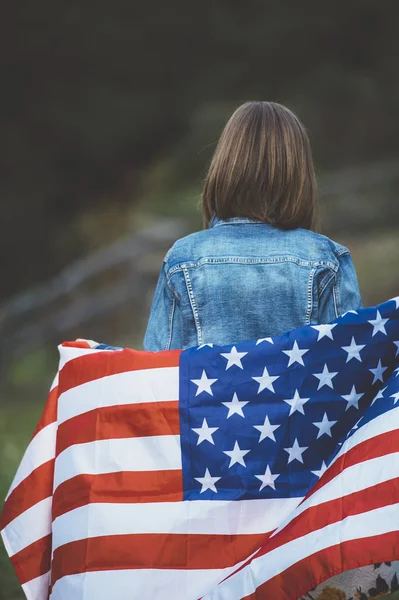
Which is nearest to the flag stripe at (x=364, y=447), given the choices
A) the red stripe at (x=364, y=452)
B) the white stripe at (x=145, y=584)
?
the red stripe at (x=364, y=452)

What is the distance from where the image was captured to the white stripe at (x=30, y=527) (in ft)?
7.32

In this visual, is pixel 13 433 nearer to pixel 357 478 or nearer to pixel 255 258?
pixel 255 258

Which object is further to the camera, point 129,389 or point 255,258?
point 255,258

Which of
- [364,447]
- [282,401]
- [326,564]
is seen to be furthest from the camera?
[282,401]

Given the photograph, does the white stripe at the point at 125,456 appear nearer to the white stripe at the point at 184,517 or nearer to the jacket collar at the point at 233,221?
the white stripe at the point at 184,517

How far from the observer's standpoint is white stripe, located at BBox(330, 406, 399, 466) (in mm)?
2021

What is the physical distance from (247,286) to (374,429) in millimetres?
508

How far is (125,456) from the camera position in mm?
2137

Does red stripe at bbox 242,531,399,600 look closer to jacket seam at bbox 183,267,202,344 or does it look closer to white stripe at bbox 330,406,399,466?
white stripe at bbox 330,406,399,466

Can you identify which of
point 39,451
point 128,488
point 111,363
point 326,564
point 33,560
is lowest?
point 326,564

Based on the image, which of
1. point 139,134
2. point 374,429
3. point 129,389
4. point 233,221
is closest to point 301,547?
point 374,429

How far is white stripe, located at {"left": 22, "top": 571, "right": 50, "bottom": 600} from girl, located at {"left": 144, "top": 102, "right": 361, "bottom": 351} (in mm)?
675

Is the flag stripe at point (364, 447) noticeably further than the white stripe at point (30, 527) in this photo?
No

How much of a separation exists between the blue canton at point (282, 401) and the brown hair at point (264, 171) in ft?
1.15
